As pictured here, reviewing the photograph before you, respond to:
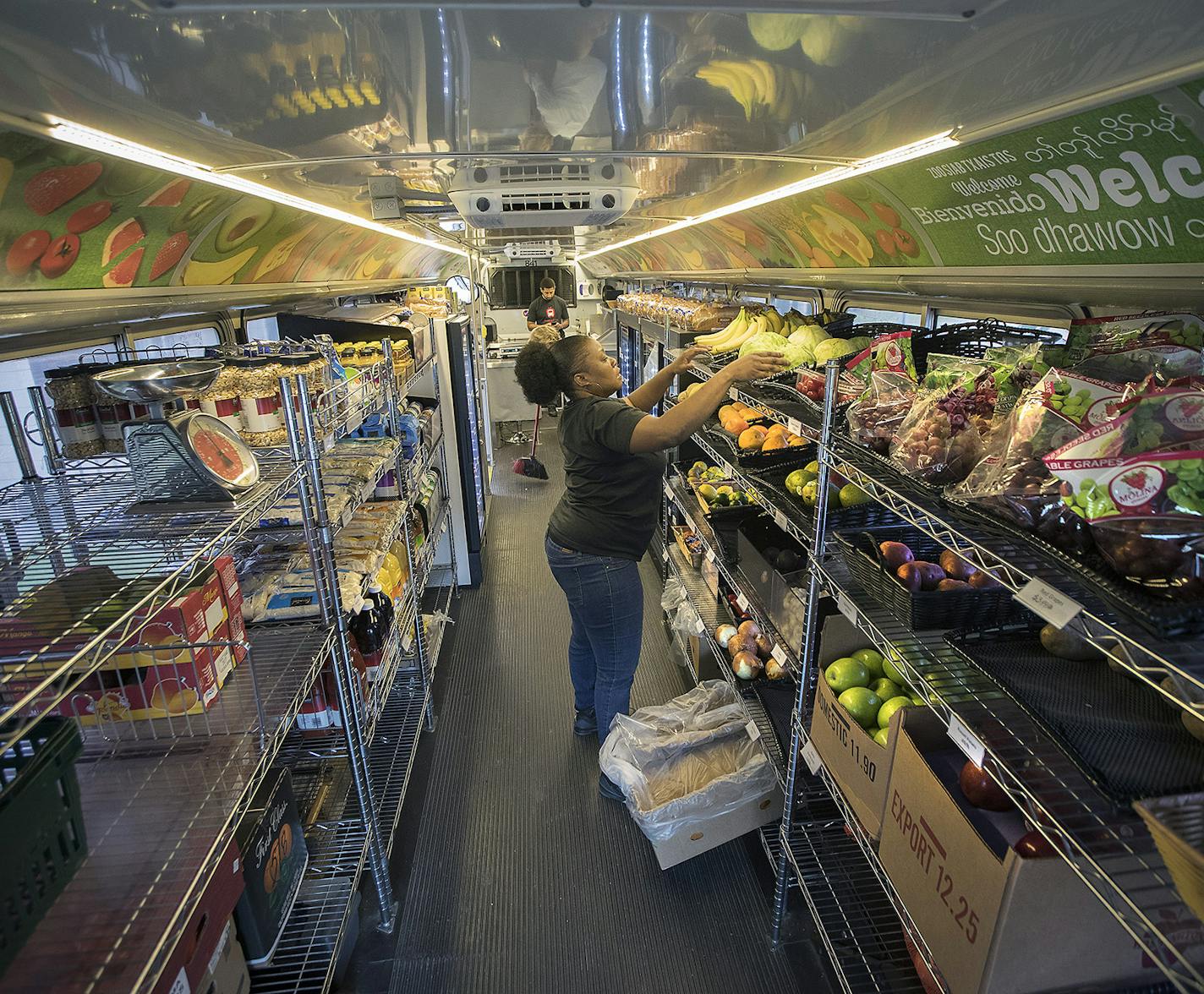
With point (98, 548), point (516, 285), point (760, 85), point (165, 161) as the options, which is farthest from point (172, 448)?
point (516, 285)

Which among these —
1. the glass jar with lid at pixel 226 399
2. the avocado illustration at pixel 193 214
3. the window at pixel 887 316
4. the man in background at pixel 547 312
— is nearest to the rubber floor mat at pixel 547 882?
the glass jar with lid at pixel 226 399

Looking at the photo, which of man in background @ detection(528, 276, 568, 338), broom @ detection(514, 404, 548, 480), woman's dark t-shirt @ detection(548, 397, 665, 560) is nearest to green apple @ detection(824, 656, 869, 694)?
woman's dark t-shirt @ detection(548, 397, 665, 560)

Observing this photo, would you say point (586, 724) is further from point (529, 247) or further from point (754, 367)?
point (529, 247)

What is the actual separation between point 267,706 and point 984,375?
80.0 inches

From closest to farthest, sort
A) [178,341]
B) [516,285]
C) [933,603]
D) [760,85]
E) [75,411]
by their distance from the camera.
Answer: [933,603]
[760,85]
[75,411]
[178,341]
[516,285]

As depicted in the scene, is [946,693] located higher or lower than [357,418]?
lower

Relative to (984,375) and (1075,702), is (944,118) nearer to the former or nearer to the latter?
(984,375)

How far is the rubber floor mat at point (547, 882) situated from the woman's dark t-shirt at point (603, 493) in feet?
1.66

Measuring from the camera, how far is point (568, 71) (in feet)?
5.20

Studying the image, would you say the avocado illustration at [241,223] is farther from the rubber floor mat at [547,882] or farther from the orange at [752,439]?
the rubber floor mat at [547,882]

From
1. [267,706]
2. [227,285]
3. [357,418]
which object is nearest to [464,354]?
[227,285]

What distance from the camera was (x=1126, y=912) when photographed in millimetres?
1072

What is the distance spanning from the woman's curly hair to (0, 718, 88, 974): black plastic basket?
6.34 ft

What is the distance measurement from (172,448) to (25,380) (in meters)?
1.54
